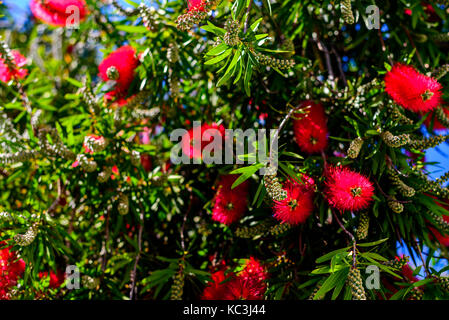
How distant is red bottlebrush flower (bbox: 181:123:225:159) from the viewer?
3.75 ft

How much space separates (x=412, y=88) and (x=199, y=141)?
52 centimetres

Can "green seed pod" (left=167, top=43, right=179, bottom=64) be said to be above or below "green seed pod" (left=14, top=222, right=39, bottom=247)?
above

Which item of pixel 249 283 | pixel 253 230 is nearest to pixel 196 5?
pixel 253 230

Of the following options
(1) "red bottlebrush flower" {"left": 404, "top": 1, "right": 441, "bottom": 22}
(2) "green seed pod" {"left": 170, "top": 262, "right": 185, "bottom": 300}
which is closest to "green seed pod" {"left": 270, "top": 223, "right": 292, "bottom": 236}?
(2) "green seed pod" {"left": 170, "top": 262, "right": 185, "bottom": 300}

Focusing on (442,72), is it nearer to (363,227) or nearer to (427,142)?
(427,142)

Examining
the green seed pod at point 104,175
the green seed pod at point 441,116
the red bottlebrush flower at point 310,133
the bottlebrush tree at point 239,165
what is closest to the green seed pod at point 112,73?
the bottlebrush tree at point 239,165

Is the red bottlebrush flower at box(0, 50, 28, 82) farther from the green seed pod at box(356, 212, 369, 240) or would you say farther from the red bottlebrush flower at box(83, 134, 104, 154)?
the green seed pod at box(356, 212, 369, 240)

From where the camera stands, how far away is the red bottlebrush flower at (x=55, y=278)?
1198 millimetres

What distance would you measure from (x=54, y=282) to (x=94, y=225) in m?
0.19

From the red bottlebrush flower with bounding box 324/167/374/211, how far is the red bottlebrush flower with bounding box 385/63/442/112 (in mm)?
230

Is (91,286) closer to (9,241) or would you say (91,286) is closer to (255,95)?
(9,241)

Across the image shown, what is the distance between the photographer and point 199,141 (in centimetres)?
115
